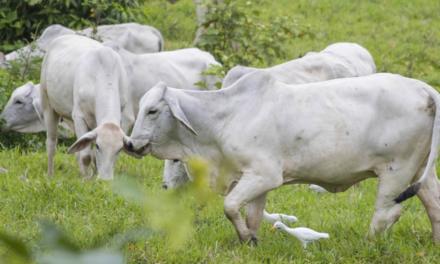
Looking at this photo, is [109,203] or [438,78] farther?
[438,78]

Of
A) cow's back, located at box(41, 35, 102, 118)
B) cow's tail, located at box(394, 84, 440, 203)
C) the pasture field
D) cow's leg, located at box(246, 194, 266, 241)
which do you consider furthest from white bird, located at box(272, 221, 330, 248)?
cow's back, located at box(41, 35, 102, 118)

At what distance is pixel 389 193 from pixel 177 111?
1.29 metres

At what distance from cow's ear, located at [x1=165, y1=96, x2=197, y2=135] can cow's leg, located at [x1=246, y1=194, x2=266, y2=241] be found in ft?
1.78

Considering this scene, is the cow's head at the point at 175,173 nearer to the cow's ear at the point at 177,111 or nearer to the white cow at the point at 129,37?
the cow's ear at the point at 177,111

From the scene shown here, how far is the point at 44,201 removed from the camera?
601 cm

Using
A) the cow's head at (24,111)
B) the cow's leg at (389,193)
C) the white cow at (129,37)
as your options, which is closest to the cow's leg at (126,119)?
the cow's head at (24,111)

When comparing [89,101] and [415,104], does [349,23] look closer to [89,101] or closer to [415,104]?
[89,101]

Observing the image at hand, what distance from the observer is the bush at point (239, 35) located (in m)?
10.8

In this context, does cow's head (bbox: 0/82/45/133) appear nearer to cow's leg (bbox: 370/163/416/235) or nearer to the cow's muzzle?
the cow's muzzle

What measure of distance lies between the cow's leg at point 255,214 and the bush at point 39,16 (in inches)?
Answer: 274

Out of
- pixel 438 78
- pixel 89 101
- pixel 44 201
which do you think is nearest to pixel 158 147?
pixel 44 201

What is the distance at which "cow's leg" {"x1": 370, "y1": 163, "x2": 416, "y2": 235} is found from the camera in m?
4.93

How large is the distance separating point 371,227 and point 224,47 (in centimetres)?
619

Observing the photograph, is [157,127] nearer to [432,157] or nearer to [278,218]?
[278,218]
